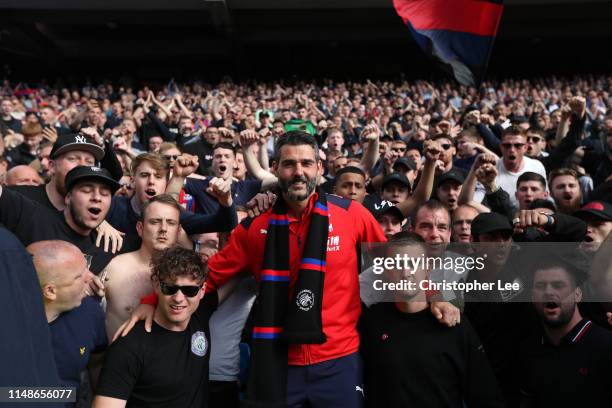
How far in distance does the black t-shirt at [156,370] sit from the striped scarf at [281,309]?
0.33m

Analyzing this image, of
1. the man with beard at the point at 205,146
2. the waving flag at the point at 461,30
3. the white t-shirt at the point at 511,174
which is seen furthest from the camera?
the man with beard at the point at 205,146

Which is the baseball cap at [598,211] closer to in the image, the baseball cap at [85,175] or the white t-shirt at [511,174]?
the white t-shirt at [511,174]

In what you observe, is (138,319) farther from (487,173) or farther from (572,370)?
(487,173)

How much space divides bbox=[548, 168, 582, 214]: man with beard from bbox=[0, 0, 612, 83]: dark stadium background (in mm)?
20496

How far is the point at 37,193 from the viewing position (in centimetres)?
405

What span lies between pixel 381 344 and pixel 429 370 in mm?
278

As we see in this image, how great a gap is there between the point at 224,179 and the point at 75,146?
110 cm

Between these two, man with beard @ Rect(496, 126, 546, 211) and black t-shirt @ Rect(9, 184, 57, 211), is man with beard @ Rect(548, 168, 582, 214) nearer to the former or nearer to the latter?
man with beard @ Rect(496, 126, 546, 211)

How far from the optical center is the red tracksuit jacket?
3.05m

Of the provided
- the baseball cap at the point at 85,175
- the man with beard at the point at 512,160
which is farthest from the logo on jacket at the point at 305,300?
the man with beard at the point at 512,160

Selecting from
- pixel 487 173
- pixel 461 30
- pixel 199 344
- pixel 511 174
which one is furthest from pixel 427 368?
pixel 461 30

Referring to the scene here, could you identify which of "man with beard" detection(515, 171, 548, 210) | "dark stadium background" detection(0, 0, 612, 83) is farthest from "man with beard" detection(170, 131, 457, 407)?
"dark stadium background" detection(0, 0, 612, 83)

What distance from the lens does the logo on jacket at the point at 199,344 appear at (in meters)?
3.17

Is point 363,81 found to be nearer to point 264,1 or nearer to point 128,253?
point 264,1
